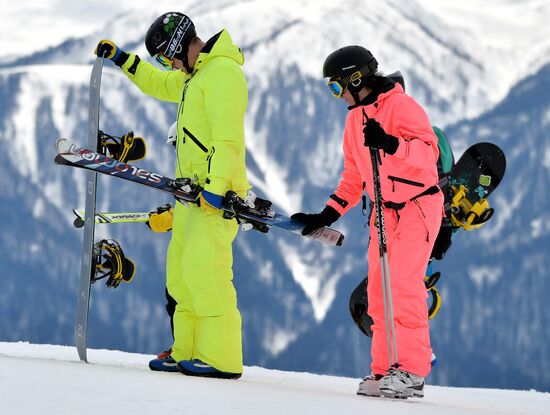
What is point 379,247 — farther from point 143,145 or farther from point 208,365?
point 143,145

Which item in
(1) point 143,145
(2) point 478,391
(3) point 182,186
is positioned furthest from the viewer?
(2) point 478,391

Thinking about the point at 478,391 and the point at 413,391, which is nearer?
the point at 413,391

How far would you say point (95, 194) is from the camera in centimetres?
546

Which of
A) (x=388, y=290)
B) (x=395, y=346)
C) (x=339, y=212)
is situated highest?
(x=339, y=212)

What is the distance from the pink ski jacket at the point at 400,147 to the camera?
15.3 ft

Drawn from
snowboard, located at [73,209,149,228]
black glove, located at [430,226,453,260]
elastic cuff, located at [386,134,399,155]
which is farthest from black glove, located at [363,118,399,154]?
black glove, located at [430,226,453,260]

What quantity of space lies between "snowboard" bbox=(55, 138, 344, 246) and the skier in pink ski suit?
1.31 feet

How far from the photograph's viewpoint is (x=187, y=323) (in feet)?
17.6

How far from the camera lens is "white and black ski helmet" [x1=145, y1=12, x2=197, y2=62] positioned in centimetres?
530

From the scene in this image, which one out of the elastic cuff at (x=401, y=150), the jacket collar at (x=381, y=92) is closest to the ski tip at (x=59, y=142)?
the jacket collar at (x=381, y=92)

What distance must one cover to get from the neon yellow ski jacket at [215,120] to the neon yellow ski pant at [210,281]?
23 centimetres

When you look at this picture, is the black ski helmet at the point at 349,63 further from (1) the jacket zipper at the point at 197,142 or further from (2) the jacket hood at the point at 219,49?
(1) the jacket zipper at the point at 197,142

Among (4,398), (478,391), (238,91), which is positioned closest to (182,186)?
(238,91)

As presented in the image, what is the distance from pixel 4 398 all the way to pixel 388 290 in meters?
2.18
